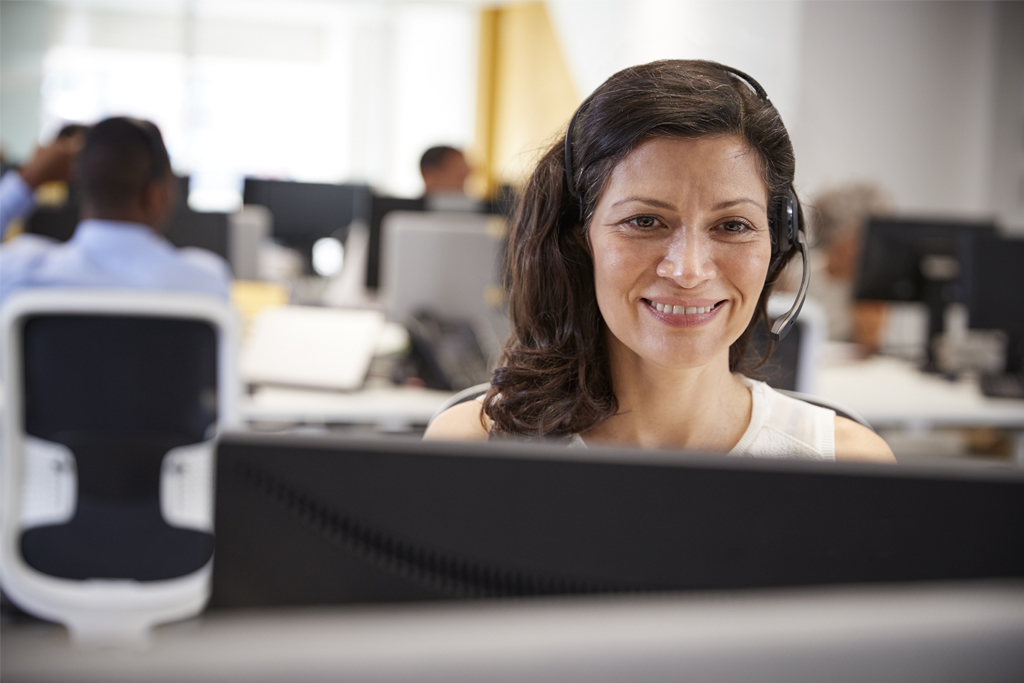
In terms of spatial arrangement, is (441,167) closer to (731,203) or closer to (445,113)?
(731,203)

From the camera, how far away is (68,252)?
2.19 metres

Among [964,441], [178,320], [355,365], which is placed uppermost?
[178,320]

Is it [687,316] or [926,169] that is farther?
[926,169]

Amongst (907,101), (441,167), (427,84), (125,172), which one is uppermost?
(427,84)

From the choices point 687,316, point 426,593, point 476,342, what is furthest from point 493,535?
point 476,342

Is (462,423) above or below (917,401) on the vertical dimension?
above

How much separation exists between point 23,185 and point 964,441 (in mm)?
3536

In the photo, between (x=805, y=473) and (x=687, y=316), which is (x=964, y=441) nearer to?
(x=687, y=316)

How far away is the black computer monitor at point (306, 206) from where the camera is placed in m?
4.33

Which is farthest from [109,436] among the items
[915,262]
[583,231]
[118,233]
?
[915,262]

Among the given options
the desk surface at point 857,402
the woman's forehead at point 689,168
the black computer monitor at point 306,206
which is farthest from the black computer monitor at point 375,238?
the woman's forehead at point 689,168

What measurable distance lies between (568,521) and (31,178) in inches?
114

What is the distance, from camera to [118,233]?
7.18ft

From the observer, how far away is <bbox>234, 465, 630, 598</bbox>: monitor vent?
448 mm
